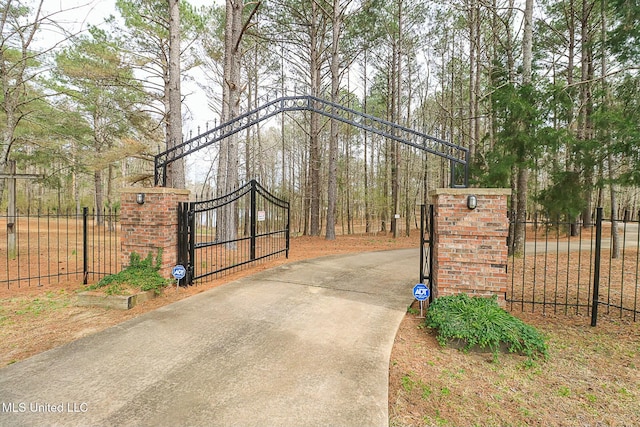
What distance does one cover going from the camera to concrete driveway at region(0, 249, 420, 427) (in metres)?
2.21

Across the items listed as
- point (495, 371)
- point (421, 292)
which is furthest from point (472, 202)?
point (495, 371)

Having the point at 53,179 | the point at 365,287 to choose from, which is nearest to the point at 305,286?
the point at 365,287

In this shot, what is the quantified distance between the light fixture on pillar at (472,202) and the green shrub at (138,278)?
4.72 meters

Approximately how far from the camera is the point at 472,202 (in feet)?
12.9

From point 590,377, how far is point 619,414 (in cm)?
55

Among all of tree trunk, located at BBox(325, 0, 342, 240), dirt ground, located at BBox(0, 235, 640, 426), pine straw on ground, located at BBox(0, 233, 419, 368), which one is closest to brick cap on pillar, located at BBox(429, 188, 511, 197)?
dirt ground, located at BBox(0, 235, 640, 426)

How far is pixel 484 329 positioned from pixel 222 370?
2778mm

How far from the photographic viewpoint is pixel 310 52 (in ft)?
44.4

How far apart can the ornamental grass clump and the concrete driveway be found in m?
0.61

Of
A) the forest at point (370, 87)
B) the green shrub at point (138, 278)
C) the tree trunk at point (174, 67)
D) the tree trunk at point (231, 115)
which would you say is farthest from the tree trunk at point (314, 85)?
the green shrub at point (138, 278)

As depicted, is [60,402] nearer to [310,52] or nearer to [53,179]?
[310,52]

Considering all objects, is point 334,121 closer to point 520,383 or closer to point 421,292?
point 421,292

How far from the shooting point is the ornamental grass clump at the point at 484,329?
10.8 feet

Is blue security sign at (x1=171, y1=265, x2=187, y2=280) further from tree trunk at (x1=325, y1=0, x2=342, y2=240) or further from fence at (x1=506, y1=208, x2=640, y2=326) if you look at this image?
tree trunk at (x1=325, y1=0, x2=342, y2=240)
